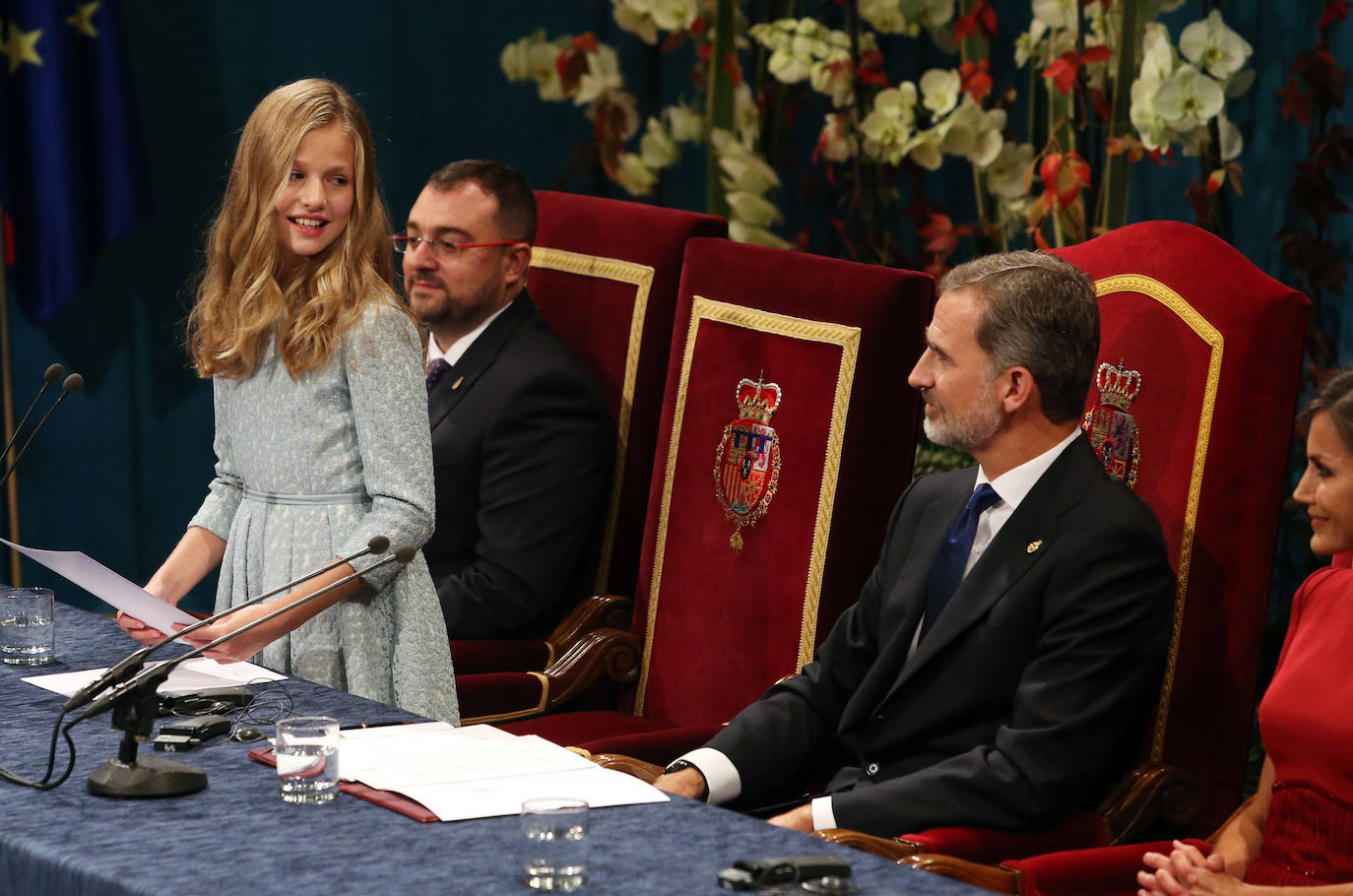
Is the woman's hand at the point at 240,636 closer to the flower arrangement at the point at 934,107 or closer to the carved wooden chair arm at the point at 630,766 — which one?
the carved wooden chair arm at the point at 630,766

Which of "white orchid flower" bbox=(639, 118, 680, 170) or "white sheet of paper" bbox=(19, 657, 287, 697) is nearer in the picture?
"white sheet of paper" bbox=(19, 657, 287, 697)

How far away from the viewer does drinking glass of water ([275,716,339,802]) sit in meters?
1.84

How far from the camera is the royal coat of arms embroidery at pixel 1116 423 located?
2629 millimetres

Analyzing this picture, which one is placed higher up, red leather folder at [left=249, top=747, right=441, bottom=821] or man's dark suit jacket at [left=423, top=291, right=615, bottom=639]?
man's dark suit jacket at [left=423, top=291, right=615, bottom=639]

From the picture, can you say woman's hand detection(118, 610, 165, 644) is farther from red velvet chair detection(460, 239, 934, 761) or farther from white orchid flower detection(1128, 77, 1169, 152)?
white orchid flower detection(1128, 77, 1169, 152)

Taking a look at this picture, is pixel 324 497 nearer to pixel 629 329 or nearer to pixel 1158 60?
pixel 629 329

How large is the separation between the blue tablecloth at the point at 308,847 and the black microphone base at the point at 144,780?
1 centimetres

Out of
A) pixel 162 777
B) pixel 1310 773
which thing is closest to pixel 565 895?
pixel 162 777

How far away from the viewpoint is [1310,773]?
2.12m

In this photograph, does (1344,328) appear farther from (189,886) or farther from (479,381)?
(189,886)

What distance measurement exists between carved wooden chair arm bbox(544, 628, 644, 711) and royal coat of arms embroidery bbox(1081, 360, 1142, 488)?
1035 mm

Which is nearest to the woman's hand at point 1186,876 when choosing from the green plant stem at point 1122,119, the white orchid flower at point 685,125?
the green plant stem at point 1122,119

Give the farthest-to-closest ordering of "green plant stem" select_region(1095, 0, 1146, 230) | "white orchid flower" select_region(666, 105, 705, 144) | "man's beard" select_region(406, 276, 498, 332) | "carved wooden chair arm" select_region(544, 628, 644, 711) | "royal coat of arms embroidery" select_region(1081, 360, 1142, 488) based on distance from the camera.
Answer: "white orchid flower" select_region(666, 105, 705, 144)
"man's beard" select_region(406, 276, 498, 332)
"green plant stem" select_region(1095, 0, 1146, 230)
"carved wooden chair arm" select_region(544, 628, 644, 711)
"royal coat of arms embroidery" select_region(1081, 360, 1142, 488)

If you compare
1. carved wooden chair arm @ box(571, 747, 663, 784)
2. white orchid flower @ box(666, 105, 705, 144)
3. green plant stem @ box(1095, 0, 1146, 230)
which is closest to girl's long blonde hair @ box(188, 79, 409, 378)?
carved wooden chair arm @ box(571, 747, 663, 784)
